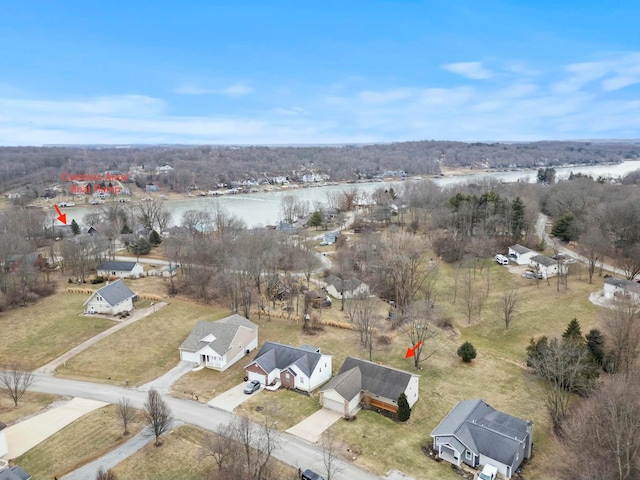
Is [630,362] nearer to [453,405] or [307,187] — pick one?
[453,405]

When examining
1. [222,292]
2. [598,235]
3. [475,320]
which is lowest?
[475,320]

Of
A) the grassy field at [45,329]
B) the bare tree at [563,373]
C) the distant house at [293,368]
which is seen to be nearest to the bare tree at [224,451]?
the distant house at [293,368]

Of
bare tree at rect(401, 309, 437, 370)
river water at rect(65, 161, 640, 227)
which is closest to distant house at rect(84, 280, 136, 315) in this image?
bare tree at rect(401, 309, 437, 370)

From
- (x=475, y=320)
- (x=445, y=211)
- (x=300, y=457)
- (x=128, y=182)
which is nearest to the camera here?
(x=300, y=457)

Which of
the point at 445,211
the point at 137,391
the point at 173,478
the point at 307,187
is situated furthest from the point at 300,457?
the point at 307,187

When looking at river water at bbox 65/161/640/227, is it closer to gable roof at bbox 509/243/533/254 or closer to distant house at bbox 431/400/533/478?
gable roof at bbox 509/243/533/254

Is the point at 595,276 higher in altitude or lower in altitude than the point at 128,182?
lower
